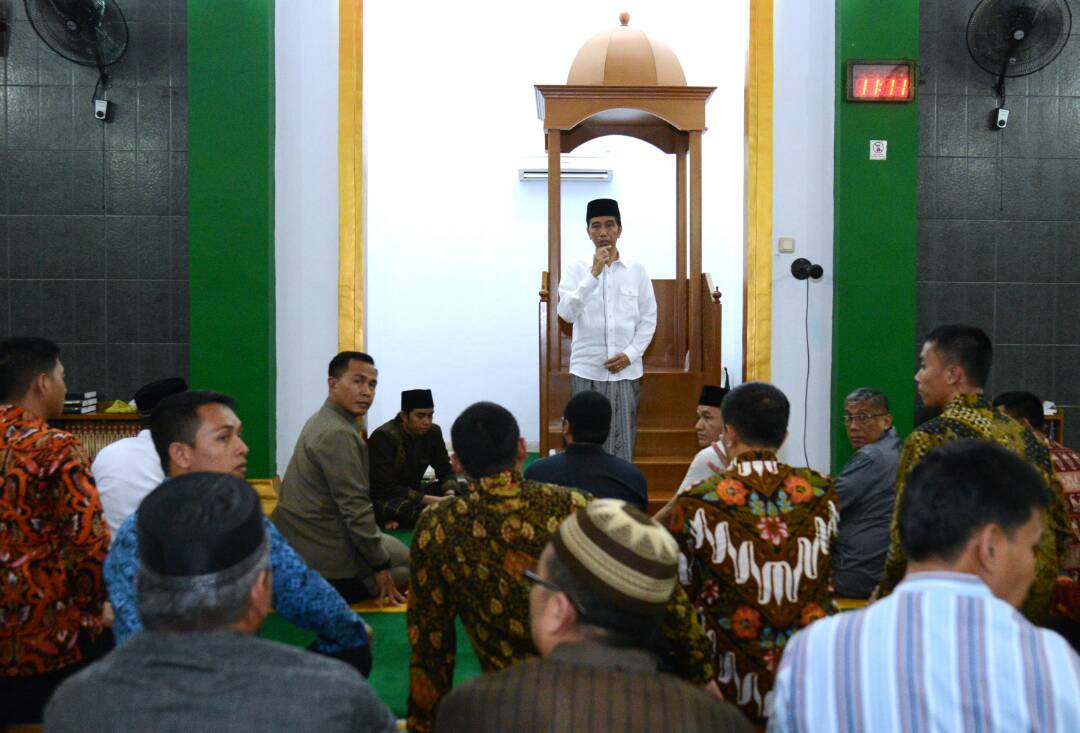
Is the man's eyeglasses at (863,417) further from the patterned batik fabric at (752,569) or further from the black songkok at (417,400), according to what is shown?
the patterned batik fabric at (752,569)

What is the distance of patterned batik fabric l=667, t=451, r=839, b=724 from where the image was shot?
7.78ft

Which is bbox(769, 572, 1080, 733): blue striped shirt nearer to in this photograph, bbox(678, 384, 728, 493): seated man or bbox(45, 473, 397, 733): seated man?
bbox(45, 473, 397, 733): seated man

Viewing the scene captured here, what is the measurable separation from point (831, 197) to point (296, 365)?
10.7 ft

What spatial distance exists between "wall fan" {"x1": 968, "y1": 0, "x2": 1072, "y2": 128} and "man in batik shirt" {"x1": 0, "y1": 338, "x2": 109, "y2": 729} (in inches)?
209

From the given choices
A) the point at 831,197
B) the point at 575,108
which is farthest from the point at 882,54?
the point at 575,108

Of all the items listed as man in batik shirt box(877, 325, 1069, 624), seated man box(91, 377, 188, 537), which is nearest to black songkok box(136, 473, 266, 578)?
man in batik shirt box(877, 325, 1069, 624)

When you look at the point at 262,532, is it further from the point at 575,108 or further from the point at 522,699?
the point at 575,108

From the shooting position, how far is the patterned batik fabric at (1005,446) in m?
2.52

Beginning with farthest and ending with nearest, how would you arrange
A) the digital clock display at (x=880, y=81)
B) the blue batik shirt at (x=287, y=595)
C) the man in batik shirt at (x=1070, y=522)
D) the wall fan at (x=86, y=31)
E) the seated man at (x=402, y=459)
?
the digital clock display at (x=880, y=81), the seated man at (x=402, y=459), the wall fan at (x=86, y=31), the man in batik shirt at (x=1070, y=522), the blue batik shirt at (x=287, y=595)

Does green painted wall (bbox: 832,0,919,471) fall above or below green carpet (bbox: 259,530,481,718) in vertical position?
above

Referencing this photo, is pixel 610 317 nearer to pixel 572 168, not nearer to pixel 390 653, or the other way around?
pixel 390 653

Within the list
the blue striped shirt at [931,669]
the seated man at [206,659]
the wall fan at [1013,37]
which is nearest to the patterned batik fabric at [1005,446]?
the blue striped shirt at [931,669]

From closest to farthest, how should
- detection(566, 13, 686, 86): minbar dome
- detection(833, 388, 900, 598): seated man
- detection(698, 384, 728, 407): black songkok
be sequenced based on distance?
detection(833, 388, 900, 598): seated man, detection(698, 384, 728, 407): black songkok, detection(566, 13, 686, 86): minbar dome

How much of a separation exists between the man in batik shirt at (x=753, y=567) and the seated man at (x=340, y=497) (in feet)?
6.52
